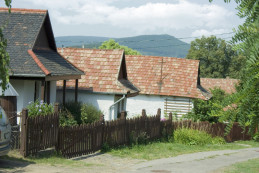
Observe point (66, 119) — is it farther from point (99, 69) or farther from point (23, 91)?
point (99, 69)

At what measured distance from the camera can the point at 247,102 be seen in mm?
2574

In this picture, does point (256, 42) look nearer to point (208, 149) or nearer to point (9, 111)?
point (9, 111)

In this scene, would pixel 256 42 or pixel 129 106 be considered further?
pixel 129 106

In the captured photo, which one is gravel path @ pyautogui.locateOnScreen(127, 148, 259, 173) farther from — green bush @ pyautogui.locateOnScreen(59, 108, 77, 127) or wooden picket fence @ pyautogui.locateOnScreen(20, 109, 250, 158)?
green bush @ pyautogui.locateOnScreen(59, 108, 77, 127)

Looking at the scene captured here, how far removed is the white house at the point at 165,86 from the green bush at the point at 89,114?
881 cm

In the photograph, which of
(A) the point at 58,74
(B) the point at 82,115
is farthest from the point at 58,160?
(B) the point at 82,115

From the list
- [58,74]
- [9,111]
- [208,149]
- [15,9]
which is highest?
[15,9]

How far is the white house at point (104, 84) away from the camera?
23.8 m

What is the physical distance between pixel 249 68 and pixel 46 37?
1893 cm

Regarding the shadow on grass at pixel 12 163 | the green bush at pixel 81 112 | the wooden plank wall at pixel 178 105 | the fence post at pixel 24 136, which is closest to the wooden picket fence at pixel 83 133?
the fence post at pixel 24 136

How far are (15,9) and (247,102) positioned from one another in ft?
63.5

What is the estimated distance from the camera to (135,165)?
13.6m

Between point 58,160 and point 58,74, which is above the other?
point 58,74

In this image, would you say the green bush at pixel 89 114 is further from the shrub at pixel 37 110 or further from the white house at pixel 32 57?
the shrub at pixel 37 110
